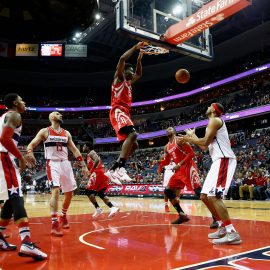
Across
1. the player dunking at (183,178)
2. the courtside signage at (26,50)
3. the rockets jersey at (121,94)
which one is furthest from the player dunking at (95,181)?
the courtside signage at (26,50)

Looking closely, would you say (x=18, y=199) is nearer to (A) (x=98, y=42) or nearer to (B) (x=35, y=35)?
(B) (x=35, y=35)

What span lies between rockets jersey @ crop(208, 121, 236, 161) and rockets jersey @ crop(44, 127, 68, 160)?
2.91 meters

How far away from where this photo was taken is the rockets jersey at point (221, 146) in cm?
492

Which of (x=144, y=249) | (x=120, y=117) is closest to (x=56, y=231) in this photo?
(x=144, y=249)

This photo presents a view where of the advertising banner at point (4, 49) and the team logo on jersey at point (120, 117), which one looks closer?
the team logo on jersey at point (120, 117)

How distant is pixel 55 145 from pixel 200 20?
544cm

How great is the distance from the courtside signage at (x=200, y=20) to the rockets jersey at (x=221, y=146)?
14.0 feet

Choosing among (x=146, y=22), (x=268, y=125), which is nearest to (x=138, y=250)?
(x=146, y=22)

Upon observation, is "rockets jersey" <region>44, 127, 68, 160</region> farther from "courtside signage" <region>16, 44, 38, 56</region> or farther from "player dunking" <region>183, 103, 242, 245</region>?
"courtside signage" <region>16, 44, 38, 56</region>

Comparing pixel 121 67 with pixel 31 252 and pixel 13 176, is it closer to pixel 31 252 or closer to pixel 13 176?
pixel 13 176

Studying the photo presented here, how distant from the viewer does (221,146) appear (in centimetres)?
495

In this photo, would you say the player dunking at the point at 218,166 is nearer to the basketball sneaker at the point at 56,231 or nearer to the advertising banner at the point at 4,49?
the basketball sneaker at the point at 56,231

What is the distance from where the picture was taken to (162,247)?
14.2 feet

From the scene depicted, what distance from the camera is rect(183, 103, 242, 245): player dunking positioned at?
474 centimetres
